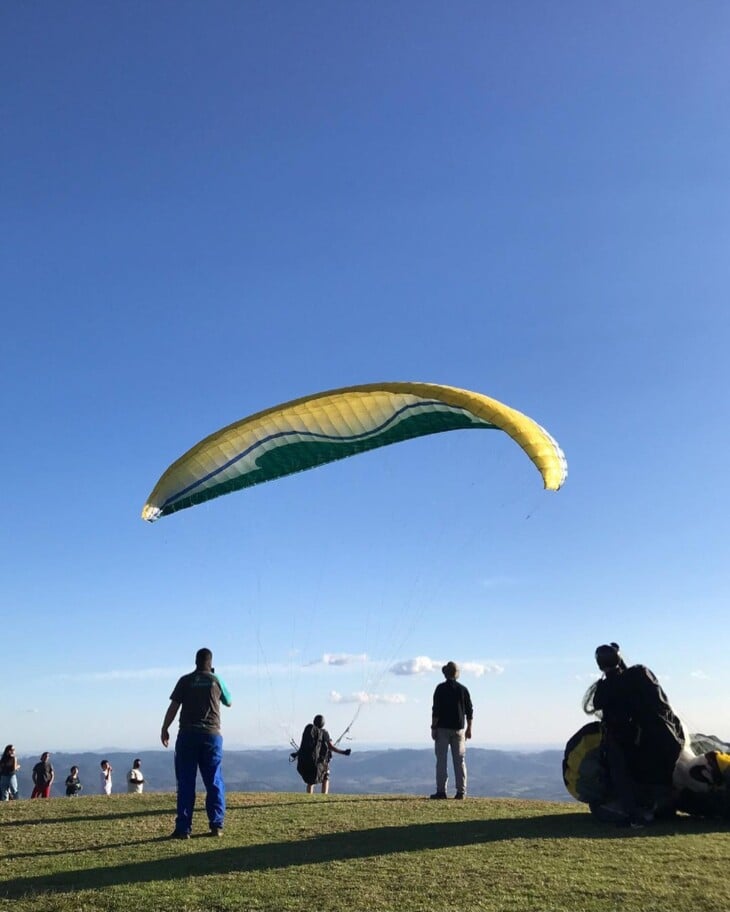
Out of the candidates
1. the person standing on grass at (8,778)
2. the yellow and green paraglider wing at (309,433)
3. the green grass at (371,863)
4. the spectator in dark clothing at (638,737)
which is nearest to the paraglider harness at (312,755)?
the green grass at (371,863)

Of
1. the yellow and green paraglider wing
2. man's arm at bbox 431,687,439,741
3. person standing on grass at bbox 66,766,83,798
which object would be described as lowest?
person standing on grass at bbox 66,766,83,798

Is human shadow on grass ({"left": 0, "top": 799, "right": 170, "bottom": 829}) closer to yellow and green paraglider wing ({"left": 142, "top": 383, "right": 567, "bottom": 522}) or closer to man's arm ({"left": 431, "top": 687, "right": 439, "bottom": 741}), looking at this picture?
man's arm ({"left": 431, "top": 687, "right": 439, "bottom": 741})

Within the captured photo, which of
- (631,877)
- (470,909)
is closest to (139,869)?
(470,909)

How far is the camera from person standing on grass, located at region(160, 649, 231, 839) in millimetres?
9570

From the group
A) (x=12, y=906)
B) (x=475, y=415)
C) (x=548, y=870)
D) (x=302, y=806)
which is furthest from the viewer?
(x=475, y=415)

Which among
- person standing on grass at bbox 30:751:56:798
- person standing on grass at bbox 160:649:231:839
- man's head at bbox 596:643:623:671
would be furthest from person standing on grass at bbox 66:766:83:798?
man's head at bbox 596:643:623:671

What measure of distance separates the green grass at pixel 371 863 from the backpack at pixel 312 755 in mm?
4335

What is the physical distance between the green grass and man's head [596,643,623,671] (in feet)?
5.74

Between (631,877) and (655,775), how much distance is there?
2.73 meters

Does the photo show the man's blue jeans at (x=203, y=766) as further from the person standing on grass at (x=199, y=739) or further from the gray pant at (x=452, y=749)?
the gray pant at (x=452, y=749)

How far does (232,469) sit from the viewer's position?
14.6 metres

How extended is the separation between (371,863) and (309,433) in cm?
814

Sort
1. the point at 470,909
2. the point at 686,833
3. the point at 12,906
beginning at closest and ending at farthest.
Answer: the point at 470,909 < the point at 12,906 < the point at 686,833

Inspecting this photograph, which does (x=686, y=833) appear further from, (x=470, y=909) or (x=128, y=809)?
(x=128, y=809)
